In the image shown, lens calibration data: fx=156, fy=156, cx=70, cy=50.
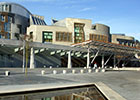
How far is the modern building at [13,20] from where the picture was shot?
211 ft

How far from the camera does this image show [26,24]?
7744cm

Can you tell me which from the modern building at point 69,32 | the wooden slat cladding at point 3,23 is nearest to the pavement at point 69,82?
the modern building at point 69,32

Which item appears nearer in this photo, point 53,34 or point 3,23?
point 53,34

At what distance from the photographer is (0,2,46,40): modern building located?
64400 millimetres

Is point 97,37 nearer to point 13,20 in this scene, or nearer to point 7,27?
point 13,20

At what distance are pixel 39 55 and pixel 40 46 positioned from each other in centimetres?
808

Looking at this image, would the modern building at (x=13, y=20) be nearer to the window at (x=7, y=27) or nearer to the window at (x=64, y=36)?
the window at (x=7, y=27)

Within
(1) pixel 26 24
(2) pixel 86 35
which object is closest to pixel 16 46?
(2) pixel 86 35

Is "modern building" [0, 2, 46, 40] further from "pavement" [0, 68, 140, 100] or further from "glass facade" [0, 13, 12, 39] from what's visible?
"pavement" [0, 68, 140, 100]

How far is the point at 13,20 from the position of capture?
228 feet

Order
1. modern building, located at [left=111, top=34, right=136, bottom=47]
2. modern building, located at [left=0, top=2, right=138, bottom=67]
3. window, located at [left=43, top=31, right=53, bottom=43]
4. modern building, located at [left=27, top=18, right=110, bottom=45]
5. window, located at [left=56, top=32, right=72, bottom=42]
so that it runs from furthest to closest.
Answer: modern building, located at [left=111, top=34, right=136, bottom=47] → window, located at [left=56, top=32, right=72, bottom=42] → window, located at [left=43, top=31, right=53, bottom=43] → modern building, located at [left=27, top=18, right=110, bottom=45] → modern building, located at [left=0, top=2, right=138, bottom=67]

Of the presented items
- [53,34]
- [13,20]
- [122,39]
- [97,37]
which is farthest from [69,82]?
[122,39]

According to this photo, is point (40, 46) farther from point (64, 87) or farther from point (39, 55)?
point (64, 87)

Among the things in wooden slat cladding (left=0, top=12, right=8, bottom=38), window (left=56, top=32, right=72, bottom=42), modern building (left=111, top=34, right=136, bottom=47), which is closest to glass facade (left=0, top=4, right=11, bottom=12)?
wooden slat cladding (left=0, top=12, right=8, bottom=38)
